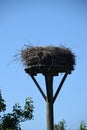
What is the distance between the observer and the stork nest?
11.5m

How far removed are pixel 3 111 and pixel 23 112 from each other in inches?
25.5

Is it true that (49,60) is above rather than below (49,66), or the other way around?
above

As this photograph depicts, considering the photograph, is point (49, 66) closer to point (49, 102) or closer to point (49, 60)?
point (49, 60)

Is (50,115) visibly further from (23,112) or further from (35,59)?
(23,112)

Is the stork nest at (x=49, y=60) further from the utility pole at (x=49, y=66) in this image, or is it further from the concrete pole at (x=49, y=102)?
the concrete pole at (x=49, y=102)

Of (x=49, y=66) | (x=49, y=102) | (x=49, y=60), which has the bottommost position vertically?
(x=49, y=102)

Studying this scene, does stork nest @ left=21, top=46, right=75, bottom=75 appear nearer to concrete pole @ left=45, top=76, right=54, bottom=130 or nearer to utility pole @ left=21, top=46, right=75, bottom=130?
utility pole @ left=21, top=46, right=75, bottom=130

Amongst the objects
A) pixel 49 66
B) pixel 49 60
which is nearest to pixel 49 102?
pixel 49 66

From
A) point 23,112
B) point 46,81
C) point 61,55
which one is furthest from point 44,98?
point 23,112

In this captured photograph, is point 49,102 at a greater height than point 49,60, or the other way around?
point 49,60

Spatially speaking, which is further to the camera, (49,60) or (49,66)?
(49,60)

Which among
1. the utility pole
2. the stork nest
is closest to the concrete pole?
the utility pole

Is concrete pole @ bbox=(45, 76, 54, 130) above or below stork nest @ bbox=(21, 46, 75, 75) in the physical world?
below

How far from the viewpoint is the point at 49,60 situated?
37.8 feet
